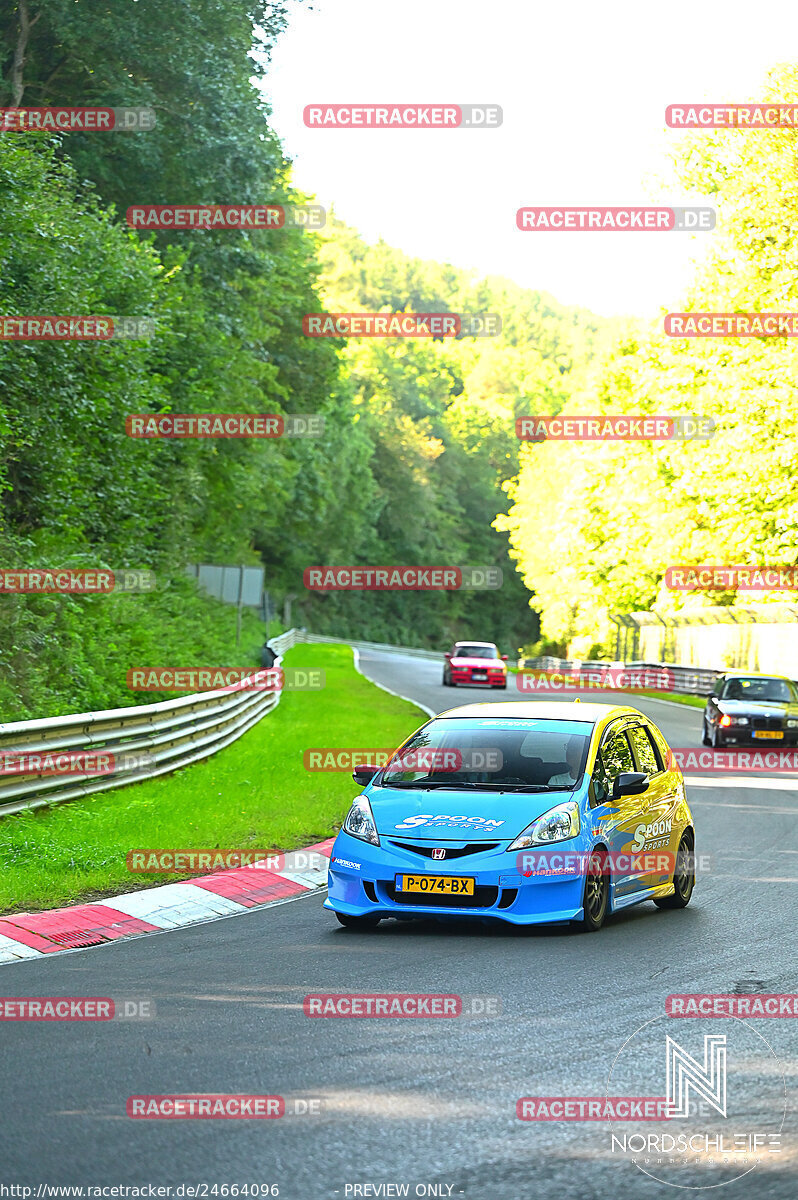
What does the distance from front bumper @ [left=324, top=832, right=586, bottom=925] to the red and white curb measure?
1.32m

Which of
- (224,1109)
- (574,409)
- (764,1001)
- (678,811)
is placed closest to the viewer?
(224,1109)

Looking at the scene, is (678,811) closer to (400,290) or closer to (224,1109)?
(224,1109)

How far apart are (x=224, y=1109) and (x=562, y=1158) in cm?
129

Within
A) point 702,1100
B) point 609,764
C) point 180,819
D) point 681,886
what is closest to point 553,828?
point 609,764

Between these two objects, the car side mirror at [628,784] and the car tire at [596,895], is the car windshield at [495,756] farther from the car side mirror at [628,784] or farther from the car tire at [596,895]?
the car tire at [596,895]

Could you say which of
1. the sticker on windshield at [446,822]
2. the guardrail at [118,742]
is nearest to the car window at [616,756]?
the sticker on windshield at [446,822]

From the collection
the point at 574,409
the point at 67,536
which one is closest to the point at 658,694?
the point at 574,409

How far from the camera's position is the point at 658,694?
167 feet

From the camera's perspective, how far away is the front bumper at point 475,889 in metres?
9.40

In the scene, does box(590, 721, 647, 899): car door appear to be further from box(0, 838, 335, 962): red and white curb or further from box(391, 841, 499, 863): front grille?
box(0, 838, 335, 962): red and white curb

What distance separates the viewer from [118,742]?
1627 cm

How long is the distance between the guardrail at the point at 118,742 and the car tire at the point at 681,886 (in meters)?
5.50

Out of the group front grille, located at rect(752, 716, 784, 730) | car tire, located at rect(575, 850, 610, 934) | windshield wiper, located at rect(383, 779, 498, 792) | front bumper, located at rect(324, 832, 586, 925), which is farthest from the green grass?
front grille, located at rect(752, 716, 784, 730)

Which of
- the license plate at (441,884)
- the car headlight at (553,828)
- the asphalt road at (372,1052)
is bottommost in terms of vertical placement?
the asphalt road at (372,1052)
